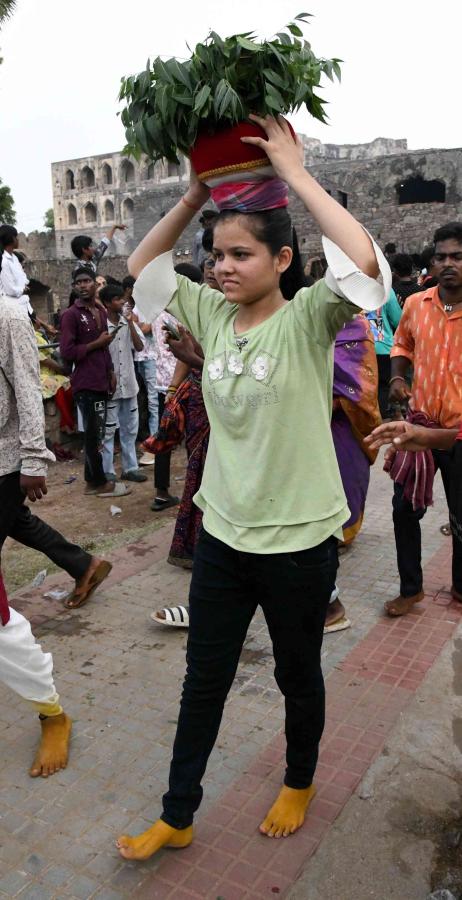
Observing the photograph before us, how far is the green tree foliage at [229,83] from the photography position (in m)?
2.08

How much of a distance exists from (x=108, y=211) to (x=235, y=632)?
67216mm

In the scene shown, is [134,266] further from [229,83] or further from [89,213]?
[89,213]

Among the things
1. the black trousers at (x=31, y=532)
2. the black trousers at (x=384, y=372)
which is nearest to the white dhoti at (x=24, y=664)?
the black trousers at (x=31, y=532)

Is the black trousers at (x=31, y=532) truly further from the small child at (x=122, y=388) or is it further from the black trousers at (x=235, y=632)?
the small child at (x=122, y=388)

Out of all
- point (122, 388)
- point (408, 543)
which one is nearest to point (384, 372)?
point (122, 388)

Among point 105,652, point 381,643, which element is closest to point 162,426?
point 105,652

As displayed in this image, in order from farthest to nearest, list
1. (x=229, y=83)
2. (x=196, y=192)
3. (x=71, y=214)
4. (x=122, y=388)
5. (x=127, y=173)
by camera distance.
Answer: (x=71, y=214) → (x=127, y=173) → (x=122, y=388) → (x=196, y=192) → (x=229, y=83)

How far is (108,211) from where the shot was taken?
65438mm

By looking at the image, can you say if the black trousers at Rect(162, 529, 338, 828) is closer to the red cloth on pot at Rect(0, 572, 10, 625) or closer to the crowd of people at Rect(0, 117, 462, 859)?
the crowd of people at Rect(0, 117, 462, 859)

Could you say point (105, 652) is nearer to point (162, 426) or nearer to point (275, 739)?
point (275, 739)

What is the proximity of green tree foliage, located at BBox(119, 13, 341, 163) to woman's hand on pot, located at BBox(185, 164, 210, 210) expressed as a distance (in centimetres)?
14

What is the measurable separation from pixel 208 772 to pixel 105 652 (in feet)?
3.76

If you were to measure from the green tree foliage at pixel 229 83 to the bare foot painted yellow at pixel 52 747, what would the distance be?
2237 mm

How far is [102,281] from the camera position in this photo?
9.40 meters
